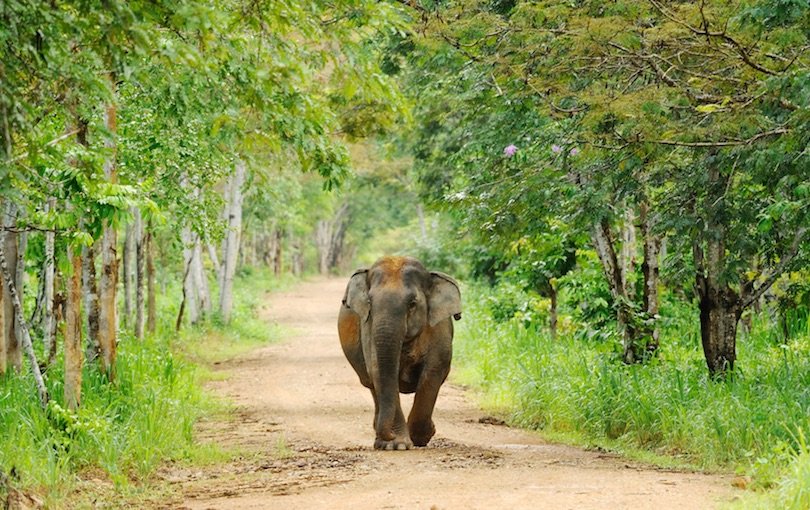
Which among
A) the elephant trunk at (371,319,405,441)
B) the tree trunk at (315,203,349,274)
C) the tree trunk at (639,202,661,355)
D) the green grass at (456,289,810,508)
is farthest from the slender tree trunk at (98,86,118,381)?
the tree trunk at (315,203,349,274)

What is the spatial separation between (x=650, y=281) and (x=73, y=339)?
674 cm

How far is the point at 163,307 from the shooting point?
2777 cm

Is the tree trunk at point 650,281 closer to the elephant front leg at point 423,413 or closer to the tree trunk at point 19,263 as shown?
the elephant front leg at point 423,413

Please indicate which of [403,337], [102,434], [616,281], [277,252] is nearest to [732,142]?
[403,337]

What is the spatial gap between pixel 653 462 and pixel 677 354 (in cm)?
395

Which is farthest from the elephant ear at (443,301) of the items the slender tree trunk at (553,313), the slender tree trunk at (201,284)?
the slender tree trunk at (201,284)

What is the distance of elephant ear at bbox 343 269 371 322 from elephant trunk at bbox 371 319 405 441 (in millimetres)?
482

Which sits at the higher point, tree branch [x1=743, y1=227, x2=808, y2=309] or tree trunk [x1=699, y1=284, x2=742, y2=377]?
tree branch [x1=743, y1=227, x2=808, y2=309]

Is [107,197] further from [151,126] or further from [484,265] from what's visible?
[484,265]

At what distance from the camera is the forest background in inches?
287

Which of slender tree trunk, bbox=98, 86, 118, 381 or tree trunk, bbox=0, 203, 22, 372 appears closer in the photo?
slender tree trunk, bbox=98, 86, 118, 381

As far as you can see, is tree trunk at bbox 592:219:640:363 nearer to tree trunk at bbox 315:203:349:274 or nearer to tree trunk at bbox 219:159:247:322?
tree trunk at bbox 219:159:247:322

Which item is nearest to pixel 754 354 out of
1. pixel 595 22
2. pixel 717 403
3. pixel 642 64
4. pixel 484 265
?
pixel 717 403

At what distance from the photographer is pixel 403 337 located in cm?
1101
